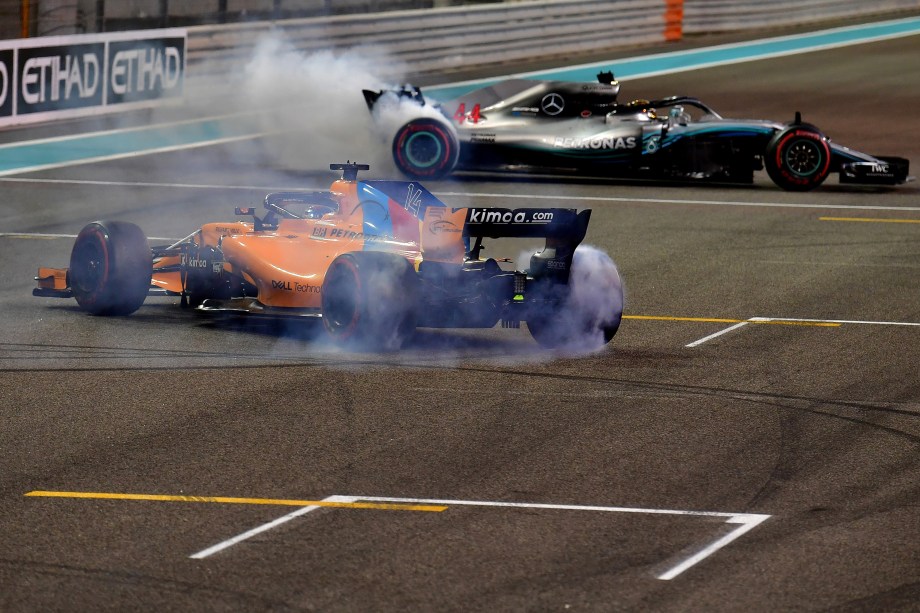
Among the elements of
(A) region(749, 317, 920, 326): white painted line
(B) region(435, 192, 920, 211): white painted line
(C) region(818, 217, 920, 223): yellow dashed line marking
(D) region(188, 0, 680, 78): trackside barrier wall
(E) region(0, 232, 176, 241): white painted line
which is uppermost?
(D) region(188, 0, 680, 78): trackside barrier wall

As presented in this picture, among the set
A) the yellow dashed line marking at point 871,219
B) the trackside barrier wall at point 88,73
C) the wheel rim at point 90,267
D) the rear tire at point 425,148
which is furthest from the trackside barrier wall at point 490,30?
the wheel rim at point 90,267

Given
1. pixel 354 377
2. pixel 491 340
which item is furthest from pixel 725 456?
pixel 491 340

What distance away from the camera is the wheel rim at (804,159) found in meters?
22.2

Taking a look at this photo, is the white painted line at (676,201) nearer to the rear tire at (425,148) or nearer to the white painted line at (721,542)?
the rear tire at (425,148)

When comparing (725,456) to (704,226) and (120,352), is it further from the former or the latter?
(704,226)

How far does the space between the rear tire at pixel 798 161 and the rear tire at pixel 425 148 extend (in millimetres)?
4109

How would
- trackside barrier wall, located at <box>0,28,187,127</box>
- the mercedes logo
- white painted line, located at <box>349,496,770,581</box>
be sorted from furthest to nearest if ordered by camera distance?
trackside barrier wall, located at <box>0,28,187,127</box> → the mercedes logo → white painted line, located at <box>349,496,770,581</box>

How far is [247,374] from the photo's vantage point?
1116cm

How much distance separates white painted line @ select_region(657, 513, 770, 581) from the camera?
7154mm

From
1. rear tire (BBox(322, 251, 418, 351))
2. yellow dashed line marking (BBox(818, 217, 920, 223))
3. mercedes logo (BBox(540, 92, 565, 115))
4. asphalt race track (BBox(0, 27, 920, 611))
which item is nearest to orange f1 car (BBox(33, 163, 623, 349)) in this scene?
rear tire (BBox(322, 251, 418, 351))

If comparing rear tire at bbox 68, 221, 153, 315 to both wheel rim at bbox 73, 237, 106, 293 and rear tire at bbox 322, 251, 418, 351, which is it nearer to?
wheel rim at bbox 73, 237, 106, 293

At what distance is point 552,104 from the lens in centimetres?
Result: 2242

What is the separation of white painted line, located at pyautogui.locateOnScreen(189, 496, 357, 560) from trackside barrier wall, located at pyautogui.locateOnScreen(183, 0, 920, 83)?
2194 centimetres

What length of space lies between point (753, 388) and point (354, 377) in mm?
2561
